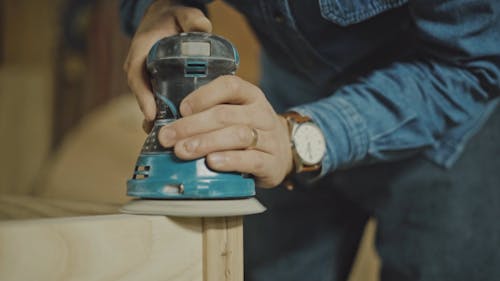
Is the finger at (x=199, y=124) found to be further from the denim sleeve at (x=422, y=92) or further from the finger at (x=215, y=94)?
the denim sleeve at (x=422, y=92)

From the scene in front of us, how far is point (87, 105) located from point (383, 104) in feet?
6.23

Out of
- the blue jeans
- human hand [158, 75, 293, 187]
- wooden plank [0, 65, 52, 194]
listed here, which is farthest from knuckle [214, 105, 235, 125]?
wooden plank [0, 65, 52, 194]

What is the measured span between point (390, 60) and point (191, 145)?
0.48 meters

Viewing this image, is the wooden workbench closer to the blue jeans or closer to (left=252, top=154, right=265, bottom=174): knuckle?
(left=252, top=154, right=265, bottom=174): knuckle

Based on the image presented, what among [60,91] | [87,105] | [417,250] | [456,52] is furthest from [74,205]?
[60,91]

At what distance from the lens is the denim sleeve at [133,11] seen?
2.91ft

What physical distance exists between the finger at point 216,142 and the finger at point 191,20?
5.4 inches

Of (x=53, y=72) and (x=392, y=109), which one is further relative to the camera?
(x=53, y=72)

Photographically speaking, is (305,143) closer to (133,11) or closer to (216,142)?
(216,142)

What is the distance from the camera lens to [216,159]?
572 millimetres

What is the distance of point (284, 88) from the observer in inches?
45.0

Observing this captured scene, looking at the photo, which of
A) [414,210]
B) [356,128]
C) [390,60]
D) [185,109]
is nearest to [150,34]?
[185,109]

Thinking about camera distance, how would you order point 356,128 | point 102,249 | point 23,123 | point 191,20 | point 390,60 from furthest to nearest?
point 23,123
point 390,60
point 356,128
point 191,20
point 102,249

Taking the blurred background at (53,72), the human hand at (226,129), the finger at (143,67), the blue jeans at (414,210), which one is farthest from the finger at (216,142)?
the blurred background at (53,72)
